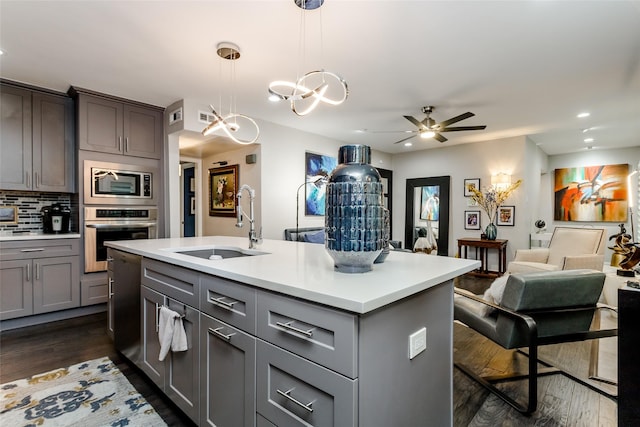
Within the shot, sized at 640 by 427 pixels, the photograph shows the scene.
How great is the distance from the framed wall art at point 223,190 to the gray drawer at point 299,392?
4.32 metres

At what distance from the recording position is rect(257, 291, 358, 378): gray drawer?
94cm

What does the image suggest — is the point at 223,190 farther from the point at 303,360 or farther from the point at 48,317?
the point at 303,360

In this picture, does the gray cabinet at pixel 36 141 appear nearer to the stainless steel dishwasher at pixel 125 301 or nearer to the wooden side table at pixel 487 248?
the stainless steel dishwasher at pixel 125 301

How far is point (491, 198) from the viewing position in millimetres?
5891

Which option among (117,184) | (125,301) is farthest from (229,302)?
(117,184)

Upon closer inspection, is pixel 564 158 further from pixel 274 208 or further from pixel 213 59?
A: pixel 213 59

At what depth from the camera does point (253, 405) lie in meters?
1.24

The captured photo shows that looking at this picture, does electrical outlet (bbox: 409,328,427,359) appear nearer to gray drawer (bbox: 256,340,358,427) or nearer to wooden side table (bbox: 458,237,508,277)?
gray drawer (bbox: 256,340,358,427)

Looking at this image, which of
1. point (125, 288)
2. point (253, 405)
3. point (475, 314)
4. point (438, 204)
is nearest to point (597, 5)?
point (475, 314)

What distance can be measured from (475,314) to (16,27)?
396 cm

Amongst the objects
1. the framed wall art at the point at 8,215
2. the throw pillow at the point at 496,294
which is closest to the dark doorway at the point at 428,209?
the throw pillow at the point at 496,294

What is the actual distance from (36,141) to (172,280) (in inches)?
123

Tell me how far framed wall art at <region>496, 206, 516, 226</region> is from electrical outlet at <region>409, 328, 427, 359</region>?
5.48 meters

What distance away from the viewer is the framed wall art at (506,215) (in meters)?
5.75
